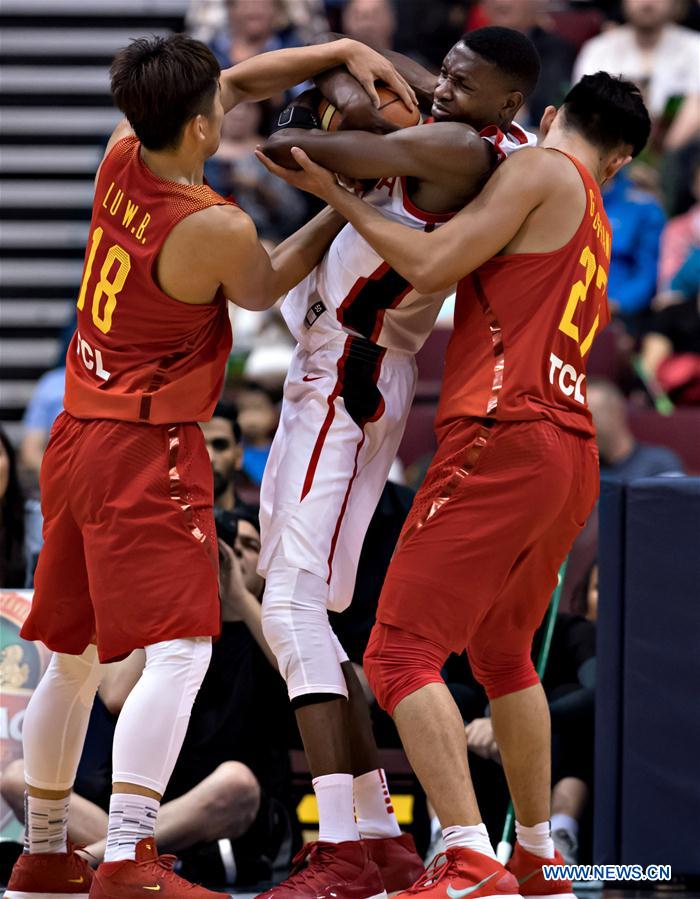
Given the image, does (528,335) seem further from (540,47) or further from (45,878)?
(540,47)

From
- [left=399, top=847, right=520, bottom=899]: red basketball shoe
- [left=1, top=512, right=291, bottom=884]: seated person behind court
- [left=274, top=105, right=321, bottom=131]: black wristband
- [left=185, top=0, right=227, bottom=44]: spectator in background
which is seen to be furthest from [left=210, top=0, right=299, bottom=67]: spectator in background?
[left=399, top=847, right=520, bottom=899]: red basketball shoe

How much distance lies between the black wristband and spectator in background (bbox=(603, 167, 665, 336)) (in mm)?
4540

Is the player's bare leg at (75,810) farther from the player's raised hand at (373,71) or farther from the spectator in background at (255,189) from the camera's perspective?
the spectator in background at (255,189)

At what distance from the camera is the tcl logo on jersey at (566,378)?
3.61 meters

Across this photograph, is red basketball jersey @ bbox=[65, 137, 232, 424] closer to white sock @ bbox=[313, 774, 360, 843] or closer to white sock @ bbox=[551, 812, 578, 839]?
white sock @ bbox=[313, 774, 360, 843]

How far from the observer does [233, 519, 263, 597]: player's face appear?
471 cm

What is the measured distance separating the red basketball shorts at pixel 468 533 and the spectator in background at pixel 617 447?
3112 millimetres

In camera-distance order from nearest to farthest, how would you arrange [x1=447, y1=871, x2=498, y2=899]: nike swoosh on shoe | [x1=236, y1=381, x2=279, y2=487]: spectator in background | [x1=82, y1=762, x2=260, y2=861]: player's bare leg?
1. [x1=447, y1=871, x2=498, y2=899]: nike swoosh on shoe
2. [x1=82, y1=762, x2=260, y2=861]: player's bare leg
3. [x1=236, y1=381, x2=279, y2=487]: spectator in background

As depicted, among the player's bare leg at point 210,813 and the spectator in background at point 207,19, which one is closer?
the player's bare leg at point 210,813

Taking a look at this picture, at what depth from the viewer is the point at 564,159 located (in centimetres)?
360

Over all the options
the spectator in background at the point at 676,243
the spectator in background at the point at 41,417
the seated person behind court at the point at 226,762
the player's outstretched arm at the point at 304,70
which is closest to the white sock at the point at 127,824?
the seated person behind court at the point at 226,762

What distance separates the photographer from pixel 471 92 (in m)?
3.66

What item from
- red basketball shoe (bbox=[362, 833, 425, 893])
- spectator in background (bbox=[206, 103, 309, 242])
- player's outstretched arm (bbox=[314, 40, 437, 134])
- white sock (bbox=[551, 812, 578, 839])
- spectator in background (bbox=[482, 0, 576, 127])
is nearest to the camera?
player's outstretched arm (bbox=[314, 40, 437, 134])

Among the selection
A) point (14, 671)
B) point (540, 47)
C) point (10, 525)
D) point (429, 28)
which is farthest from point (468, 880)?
point (429, 28)
